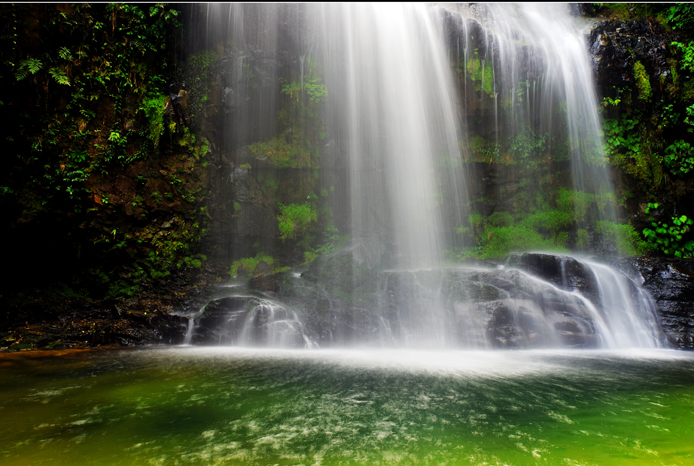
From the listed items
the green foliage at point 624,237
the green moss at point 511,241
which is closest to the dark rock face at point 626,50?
the green foliage at point 624,237

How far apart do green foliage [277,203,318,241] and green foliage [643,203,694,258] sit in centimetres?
1039

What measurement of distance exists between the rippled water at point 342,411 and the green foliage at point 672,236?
576 centimetres

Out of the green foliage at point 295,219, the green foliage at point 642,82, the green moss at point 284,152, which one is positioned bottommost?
the green foliage at point 295,219

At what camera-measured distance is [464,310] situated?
8000 mm

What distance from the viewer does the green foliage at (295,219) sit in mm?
11711

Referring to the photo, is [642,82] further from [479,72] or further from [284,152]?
[284,152]

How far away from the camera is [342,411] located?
376 centimetres

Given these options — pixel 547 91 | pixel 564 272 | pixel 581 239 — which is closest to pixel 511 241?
pixel 581 239

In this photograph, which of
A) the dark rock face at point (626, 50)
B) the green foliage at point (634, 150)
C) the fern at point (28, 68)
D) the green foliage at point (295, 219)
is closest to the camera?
the fern at point (28, 68)

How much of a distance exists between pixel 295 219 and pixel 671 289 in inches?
398

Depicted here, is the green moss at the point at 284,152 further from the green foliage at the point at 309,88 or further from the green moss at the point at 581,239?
the green moss at the point at 581,239

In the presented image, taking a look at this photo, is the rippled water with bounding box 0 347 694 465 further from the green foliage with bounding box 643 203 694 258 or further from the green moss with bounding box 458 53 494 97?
the green moss with bounding box 458 53 494 97

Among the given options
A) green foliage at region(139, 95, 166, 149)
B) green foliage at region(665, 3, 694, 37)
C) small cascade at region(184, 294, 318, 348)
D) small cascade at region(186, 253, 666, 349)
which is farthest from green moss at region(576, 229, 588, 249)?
green foliage at region(139, 95, 166, 149)

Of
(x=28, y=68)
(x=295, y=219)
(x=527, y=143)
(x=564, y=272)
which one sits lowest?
(x=564, y=272)
